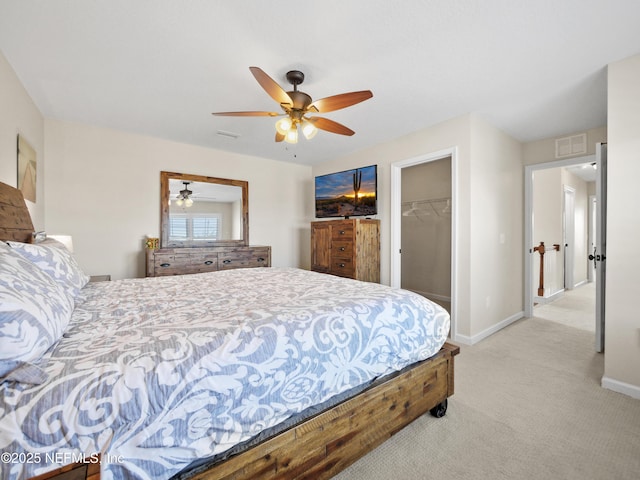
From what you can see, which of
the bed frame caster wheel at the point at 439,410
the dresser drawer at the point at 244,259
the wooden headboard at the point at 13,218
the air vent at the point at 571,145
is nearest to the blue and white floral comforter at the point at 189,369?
the bed frame caster wheel at the point at 439,410

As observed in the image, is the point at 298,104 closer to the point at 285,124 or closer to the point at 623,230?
the point at 285,124

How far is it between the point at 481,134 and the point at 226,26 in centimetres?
282

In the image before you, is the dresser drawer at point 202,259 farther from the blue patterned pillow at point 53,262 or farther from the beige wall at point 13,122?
the blue patterned pillow at point 53,262

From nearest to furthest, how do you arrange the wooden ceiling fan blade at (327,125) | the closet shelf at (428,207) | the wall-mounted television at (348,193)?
the wooden ceiling fan blade at (327,125) → the wall-mounted television at (348,193) → the closet shelf at (428,207)

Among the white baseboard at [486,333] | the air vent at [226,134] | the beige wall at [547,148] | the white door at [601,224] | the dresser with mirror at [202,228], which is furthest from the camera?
the dresser with mirror at [202,228]

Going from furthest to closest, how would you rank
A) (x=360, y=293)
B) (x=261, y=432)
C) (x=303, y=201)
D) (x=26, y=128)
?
(x=303, y=201), (x=26, y=128), (x=360, y=293), (x=261, y=432)

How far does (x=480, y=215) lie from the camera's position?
3.19m

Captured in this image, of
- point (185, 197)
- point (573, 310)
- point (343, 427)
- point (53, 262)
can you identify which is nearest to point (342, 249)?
point (185, 197)

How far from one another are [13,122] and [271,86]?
7.36 feet

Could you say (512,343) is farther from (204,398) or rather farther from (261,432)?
(204,398)

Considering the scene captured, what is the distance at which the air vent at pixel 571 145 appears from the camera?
3.47 metres

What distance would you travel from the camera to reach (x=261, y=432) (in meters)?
1.08

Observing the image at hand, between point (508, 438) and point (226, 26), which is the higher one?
point (226, 26)

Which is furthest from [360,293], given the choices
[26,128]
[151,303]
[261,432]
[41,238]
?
[26,128]
